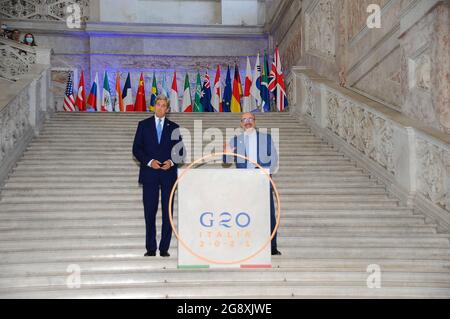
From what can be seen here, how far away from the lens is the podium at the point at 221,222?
461 cm

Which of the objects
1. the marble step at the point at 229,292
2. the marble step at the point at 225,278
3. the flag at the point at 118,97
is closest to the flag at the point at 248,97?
the flag at the point at 118,97

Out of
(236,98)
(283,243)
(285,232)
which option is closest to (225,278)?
(283,243)

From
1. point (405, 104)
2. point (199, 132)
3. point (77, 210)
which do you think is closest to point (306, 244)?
point (77, 210)

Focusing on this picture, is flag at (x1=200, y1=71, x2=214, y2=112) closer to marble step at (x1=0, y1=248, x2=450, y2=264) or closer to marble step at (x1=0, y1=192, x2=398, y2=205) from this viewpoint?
marble step at (x1=0, y1=192, x2=398, y2=205)

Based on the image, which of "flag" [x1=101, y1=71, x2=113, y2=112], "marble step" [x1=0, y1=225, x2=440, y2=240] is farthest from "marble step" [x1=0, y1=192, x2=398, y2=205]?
"flag" [x1=101, y1=71, x2=113, y2=112]

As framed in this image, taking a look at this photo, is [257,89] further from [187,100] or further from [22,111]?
[22,111]

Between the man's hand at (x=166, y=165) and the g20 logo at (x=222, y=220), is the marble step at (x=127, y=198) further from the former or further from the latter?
the g20 logo at (x=222, y=220)

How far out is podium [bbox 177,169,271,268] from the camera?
15.1ft

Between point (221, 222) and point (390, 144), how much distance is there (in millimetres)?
4169

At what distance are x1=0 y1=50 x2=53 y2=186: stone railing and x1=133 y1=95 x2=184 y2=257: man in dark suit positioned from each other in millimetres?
3062

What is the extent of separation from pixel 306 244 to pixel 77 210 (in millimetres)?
2890

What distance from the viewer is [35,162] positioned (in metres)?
8.55

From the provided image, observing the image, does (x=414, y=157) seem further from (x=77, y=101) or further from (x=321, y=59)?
→ (x=77, y=101)

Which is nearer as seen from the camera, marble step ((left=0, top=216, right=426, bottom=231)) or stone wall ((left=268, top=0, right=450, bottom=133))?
marble step ((left=0, top=216, right=426, bottom=231))
